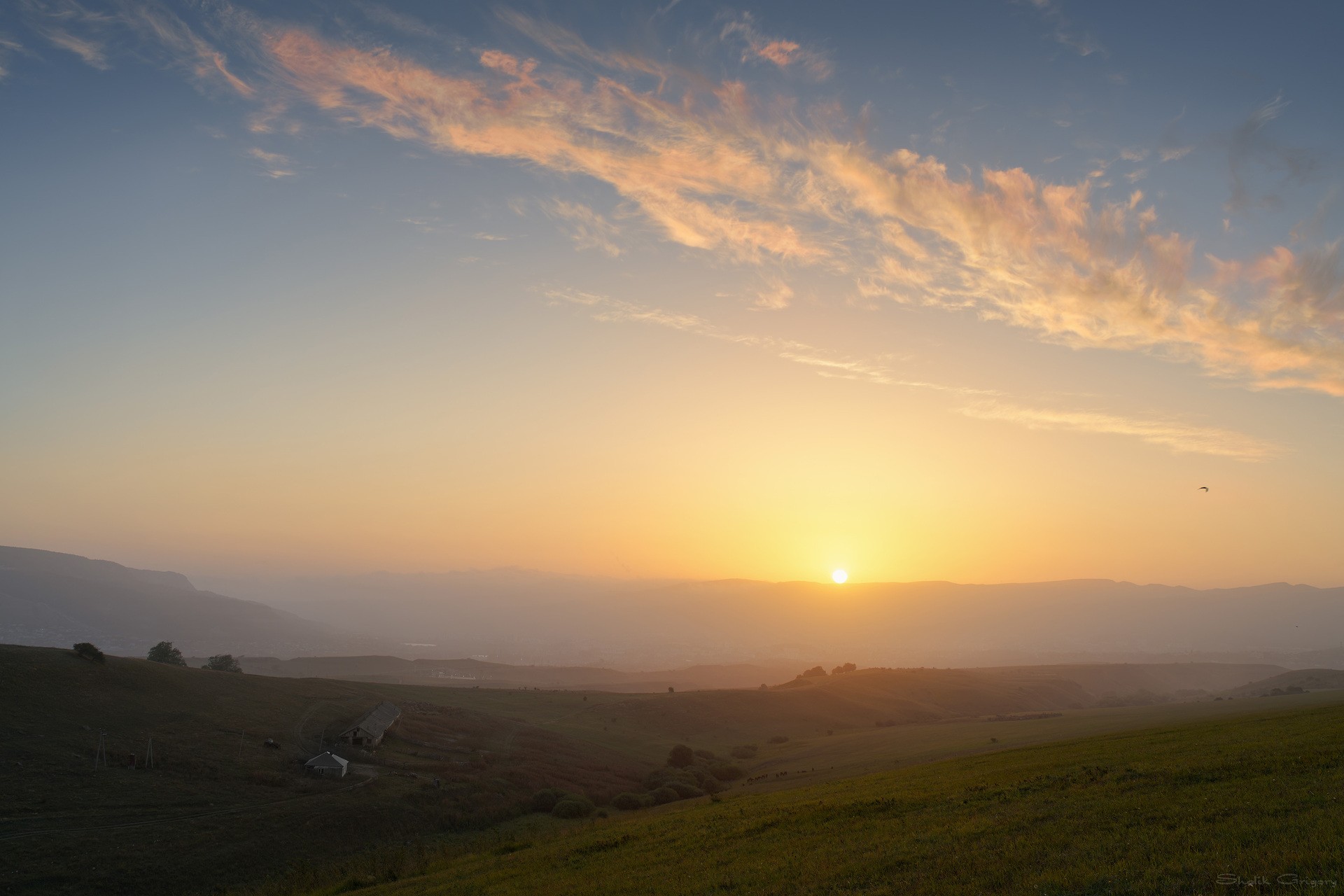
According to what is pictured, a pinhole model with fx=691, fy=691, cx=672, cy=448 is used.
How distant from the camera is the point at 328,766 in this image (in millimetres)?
53500

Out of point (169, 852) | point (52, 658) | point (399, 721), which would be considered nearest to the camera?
point (169, 852)

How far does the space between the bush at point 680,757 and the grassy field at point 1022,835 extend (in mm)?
39920

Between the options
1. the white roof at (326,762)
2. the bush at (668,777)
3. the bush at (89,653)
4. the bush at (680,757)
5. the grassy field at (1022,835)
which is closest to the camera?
the grassy field at (1022,835)

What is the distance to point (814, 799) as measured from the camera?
29.5m

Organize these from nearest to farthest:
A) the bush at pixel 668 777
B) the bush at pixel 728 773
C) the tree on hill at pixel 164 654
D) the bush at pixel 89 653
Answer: the bush at pixel 668 777 → the bush at pixel 89 653 → the bush at pixel 728 773 → the tree on hill at pixel 164 654

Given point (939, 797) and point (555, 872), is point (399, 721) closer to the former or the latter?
point (555, 872)

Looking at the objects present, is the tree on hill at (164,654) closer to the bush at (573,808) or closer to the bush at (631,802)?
the bush at (573,808)

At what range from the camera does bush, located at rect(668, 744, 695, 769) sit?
233 feet

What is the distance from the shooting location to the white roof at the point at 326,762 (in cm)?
5350

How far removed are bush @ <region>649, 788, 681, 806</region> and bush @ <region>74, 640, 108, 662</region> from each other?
54626mm

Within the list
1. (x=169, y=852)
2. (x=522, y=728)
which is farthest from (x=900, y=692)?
(x=169, y=852)

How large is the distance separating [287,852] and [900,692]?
110190mm

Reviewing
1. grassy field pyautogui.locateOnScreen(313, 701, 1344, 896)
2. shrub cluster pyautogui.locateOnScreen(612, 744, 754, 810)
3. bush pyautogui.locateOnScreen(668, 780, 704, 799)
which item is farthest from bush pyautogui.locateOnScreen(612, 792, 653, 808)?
grassy field pyautogui.locateOnScreen(313, 701, 1344, 896)

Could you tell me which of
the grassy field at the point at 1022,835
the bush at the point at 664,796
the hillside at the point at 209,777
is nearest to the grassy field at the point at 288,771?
the hillside at the point at 209,777
